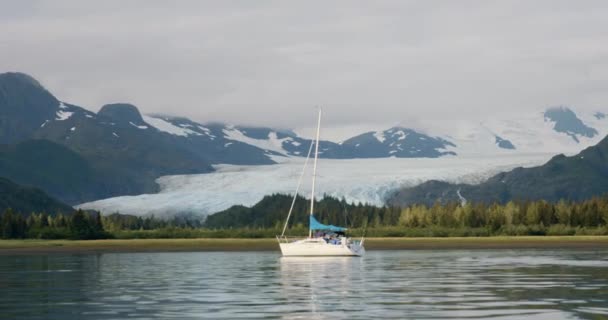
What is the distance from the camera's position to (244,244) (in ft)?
457

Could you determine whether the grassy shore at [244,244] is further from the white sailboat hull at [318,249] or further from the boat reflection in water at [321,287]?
the boat reflection in water at [321,287]

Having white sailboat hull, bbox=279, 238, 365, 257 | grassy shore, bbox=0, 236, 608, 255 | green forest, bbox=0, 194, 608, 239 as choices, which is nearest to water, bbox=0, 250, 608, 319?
white sailboat hull, bbox=279, 238, 365, 257

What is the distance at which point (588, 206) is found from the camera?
157125mm

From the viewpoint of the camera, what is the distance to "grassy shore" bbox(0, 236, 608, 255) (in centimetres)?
12706

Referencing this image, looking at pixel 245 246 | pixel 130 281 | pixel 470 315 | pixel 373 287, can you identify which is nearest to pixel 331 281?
pixel 373 287

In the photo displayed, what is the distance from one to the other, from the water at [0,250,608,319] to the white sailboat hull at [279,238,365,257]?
51.5 ft

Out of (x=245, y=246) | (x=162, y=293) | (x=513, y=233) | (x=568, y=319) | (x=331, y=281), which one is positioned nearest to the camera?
A: (x=568, y=319)

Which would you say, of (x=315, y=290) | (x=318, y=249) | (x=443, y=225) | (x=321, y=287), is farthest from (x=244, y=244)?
(x=315, y=290)

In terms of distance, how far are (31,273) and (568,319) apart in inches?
1734

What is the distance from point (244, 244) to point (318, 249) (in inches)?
1506

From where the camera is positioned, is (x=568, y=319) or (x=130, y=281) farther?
(x=130, y=281)

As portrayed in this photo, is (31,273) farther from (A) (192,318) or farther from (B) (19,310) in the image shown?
(A) (192,318)

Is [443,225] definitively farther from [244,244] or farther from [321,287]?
[321,287]

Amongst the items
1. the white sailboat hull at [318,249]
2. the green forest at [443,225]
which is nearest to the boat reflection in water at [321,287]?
the white sailboat hull at [318,249]
